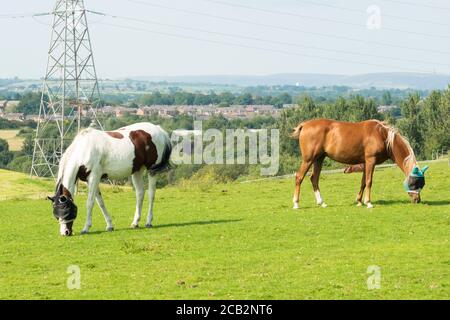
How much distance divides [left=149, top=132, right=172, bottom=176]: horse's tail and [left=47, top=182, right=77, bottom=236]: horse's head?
2.58m

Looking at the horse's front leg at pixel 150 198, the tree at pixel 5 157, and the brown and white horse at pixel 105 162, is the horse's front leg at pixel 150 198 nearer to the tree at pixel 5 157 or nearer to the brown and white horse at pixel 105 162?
the brown and white horse at pixel 105 162

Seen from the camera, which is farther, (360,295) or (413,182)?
(413,182)

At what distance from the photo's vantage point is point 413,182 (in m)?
23.8

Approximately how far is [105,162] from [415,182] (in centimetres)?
874

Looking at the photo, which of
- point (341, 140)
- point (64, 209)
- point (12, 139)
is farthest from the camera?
point (12, 139)

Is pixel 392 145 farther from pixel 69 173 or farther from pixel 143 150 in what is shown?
pixel 69 173

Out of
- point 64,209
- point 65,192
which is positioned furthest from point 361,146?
point 64,209

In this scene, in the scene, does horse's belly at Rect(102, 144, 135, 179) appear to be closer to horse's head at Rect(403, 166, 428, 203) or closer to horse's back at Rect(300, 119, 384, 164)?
horse's back at Rect(300, 119, 384, 164)

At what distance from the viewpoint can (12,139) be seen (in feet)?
443

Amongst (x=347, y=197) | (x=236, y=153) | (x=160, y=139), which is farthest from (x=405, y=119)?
(x=160, y=139)

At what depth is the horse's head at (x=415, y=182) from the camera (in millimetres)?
23594

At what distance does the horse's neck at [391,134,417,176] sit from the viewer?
2402cm
